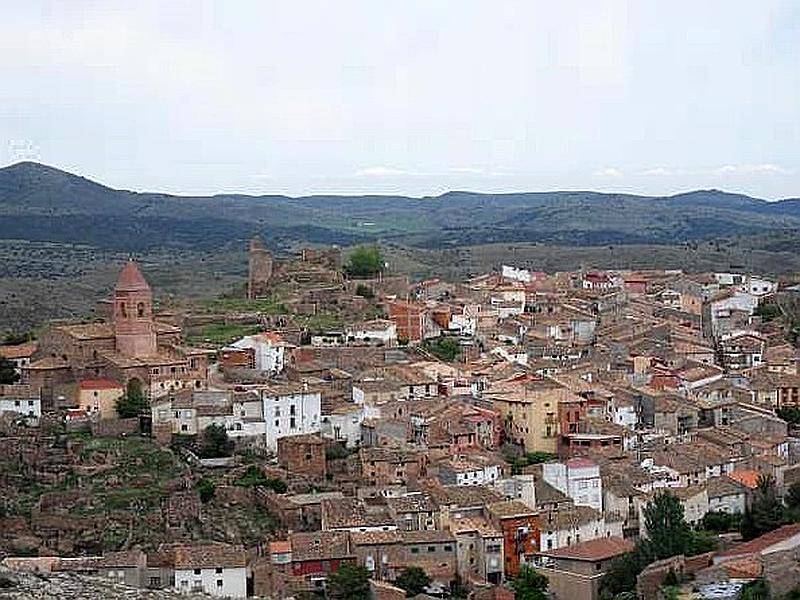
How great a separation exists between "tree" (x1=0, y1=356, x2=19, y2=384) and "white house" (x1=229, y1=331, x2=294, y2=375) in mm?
6428

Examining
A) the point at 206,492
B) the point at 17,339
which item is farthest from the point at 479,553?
the point at 17,339

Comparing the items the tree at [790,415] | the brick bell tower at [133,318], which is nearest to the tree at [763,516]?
the tree at [790,415]

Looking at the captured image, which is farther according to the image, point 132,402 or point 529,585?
point 132,402

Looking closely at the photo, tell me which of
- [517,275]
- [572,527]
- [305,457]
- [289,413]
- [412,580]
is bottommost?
[412,580]

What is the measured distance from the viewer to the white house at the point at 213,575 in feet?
83.1

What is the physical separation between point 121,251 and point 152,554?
9048 centimetres

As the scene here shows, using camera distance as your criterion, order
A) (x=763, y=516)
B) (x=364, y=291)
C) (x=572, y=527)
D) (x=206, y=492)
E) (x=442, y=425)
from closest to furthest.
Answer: (x=763, y=516) < (x=572, y=527) < (x=206, y=492) < (x=442, y=425) < (x=364, y=291)

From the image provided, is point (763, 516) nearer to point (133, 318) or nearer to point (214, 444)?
point (214, 444)

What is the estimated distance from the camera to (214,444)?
32.4 meters

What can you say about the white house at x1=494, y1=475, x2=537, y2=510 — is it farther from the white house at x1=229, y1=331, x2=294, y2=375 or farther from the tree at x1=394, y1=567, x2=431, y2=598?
the white house at x1=229, y1=331, x2=294, y2=375

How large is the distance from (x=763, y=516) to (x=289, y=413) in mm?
11757

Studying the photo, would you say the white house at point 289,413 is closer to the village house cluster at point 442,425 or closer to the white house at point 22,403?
the village house cluster at point 442,425

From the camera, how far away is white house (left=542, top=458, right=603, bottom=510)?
29781 mm

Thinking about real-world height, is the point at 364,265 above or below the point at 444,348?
above
